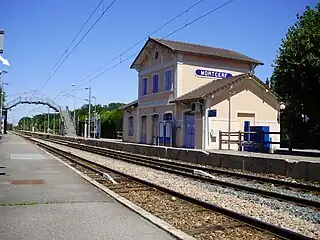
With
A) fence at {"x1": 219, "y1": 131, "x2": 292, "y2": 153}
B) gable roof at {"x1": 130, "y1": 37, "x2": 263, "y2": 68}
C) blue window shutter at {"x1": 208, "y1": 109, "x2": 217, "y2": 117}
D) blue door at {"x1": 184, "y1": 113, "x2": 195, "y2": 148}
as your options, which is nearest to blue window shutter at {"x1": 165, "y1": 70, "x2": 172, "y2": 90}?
gable roof at {"x1": 130, "y1": 37, "x2": 263, "y2": 68}

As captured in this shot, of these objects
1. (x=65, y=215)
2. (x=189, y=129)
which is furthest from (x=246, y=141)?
(x=65, y=215)

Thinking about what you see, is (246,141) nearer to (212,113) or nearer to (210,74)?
(212,113)

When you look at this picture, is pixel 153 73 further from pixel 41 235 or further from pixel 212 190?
pixel 41 235

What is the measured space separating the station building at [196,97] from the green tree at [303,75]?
10.1ft

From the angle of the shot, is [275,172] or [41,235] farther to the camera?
[275,172]

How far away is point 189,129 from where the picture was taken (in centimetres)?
3391

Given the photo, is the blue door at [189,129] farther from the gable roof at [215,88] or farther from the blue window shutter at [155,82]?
the blue window shutter at [155,82]

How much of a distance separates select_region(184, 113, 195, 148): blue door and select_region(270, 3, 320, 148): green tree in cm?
880

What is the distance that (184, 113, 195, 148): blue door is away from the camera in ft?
110

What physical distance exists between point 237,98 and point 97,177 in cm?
2069

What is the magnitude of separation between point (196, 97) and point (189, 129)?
11.4ft

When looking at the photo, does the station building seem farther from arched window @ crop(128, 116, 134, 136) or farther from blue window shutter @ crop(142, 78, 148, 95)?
arched window @ crop(128, 116, 134, 136)

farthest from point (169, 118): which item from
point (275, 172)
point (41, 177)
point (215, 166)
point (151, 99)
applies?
point (41, 177)

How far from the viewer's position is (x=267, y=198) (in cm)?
1059
